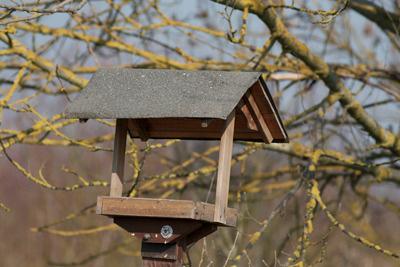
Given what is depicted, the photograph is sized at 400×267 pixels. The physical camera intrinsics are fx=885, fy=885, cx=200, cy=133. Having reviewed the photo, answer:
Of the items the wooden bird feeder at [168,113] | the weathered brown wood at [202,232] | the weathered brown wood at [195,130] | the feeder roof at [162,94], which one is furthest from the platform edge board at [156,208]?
the weathered brown wood at [195,130]

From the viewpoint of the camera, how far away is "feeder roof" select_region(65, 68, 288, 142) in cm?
386

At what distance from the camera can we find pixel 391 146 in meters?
6.30

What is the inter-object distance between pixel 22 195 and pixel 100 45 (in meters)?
16.2

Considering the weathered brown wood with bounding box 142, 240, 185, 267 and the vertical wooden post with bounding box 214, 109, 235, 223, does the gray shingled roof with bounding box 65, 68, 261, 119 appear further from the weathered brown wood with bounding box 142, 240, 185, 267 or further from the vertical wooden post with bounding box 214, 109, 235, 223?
the weathered brown wood with bounding box 142, 240, 185, 267

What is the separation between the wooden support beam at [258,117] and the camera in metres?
4.26

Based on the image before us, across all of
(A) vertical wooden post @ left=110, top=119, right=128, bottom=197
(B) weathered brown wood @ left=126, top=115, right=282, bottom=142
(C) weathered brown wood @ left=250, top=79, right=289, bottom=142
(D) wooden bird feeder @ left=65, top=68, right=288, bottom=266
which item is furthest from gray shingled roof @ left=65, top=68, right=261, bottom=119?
(B) weathered brown wood @ left=126, top=115, right=282, bottom=142

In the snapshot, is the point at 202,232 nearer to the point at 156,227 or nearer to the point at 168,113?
the point at 156,227

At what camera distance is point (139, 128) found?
462 cm

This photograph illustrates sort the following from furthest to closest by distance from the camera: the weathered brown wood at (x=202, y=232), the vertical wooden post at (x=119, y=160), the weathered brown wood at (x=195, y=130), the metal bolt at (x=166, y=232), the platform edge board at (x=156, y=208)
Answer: the weathered brown wood at (x=195, y=130) → the vertical wooden post at (x=119, y=160) → the weathered brown wood at (x=202, y=232) → the metal bolt at (x=166, y=232) → the platform edge board at (x=156, y=208)

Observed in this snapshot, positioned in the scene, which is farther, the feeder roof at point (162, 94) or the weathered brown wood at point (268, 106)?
the weathered brown wood at point (268, 106)

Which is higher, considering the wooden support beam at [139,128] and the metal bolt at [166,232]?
the wooden support beam at [139,128]

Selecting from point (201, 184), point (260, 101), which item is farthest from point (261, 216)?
point (260, 101)

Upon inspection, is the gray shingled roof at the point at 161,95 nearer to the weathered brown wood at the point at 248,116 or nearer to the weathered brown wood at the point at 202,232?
the weathered brown wood at the point at 248,116

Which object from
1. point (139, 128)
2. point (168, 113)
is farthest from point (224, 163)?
point (139, 128)
